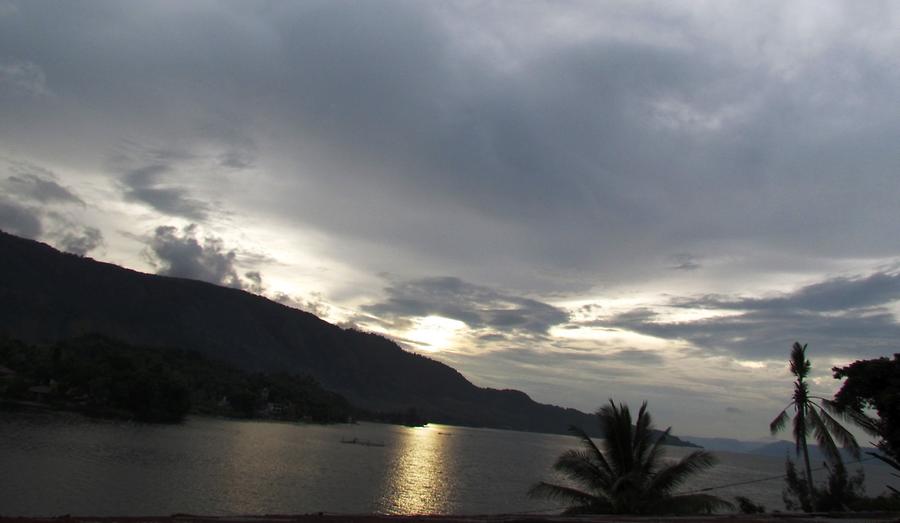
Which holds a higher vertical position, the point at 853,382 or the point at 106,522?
the point at 853,382

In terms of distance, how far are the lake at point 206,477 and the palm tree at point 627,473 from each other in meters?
33.2

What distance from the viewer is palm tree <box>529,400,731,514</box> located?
23.8 meters

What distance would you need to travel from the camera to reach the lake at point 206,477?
1943 inches

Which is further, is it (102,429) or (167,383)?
(167,383)

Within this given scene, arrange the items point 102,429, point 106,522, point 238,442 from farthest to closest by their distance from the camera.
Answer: point 238,442 → point 102,429 → point 106,522

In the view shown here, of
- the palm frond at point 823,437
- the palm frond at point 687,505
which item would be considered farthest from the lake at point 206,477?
the palm frond at point 823,437

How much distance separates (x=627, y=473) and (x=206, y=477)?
180 feet

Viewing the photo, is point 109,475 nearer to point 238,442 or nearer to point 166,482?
point 166,482

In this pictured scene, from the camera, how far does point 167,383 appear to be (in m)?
135

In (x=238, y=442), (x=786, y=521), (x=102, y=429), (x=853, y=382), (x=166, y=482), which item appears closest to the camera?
(x=786, y=521)

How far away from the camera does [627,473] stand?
80.8ft

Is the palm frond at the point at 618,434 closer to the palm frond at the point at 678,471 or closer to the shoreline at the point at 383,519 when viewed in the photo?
the palm frond at the point at 678,471

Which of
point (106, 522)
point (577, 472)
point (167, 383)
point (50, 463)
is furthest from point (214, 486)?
point (167, 383)

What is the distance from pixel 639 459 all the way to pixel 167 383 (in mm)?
132291
